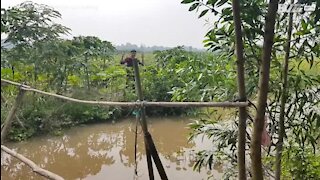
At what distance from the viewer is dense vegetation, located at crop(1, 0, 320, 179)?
7.01 ft

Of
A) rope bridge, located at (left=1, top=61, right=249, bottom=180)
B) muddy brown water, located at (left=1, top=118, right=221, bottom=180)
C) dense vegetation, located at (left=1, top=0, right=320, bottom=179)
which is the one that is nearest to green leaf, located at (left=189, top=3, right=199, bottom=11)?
dense vegetation, located at (left=1, top=0, right=320, bottom=179)

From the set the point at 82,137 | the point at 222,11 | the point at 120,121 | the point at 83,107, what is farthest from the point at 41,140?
the point at 222,11

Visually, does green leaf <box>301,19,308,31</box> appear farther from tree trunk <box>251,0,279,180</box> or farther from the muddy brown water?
the muddy brown water

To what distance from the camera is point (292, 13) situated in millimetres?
2062

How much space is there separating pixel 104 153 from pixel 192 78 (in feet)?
11.3

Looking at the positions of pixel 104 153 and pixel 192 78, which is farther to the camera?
pixel 104 153

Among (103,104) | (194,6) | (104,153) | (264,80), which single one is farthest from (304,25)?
(104,153)

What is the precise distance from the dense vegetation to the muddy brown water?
31cm

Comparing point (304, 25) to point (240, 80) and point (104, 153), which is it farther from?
point (104, 153)

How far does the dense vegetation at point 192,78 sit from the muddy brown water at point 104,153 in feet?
1.01

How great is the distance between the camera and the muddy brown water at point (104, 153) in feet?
15.5

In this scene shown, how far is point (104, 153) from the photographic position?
5.70m

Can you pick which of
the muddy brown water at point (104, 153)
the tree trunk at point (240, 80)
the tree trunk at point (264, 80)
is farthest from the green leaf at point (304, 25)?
the muddy brown water at point (104, 153)

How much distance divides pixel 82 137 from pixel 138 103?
457 centimetres
